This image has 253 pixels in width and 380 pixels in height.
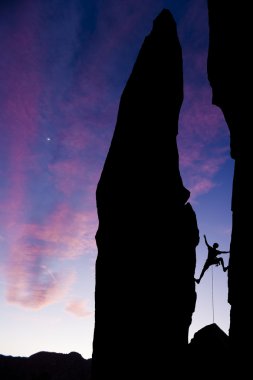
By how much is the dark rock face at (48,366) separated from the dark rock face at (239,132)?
6336cm

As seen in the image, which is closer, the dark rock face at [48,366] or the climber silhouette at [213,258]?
the climber silhouette at [213,258]

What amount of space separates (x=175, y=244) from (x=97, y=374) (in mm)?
5738

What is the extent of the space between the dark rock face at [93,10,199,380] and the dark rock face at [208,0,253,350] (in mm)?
2727

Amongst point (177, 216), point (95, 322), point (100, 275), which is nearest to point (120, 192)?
point (177, 216)

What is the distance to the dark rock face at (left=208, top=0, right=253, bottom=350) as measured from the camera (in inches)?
384

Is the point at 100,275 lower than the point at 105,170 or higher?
lower

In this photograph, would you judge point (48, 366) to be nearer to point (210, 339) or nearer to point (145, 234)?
point (210, 339)

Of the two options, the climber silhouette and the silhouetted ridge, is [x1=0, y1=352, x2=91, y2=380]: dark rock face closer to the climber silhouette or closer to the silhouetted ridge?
the silhouetted ridge

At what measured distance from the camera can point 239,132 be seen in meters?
11.3

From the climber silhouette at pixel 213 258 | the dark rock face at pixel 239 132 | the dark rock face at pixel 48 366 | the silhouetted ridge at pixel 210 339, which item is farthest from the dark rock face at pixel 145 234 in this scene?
the dark rock face at pixel 48 366

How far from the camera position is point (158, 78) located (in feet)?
52.5

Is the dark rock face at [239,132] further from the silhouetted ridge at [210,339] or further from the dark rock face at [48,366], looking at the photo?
the dark rock face at [48,366]

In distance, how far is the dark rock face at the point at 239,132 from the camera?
9.74 meters

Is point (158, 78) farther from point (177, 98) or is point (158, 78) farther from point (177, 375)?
point (177, 375)
